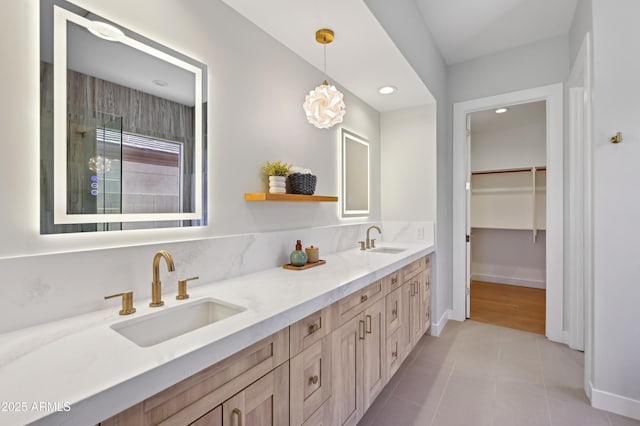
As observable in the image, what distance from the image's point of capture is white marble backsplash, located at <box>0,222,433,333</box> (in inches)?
34.3

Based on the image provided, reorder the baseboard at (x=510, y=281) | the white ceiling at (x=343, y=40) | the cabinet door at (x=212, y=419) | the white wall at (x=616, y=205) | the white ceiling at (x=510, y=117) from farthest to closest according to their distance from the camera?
1. the baseboard at (x=510, y=281)
2. the white ceiling at (x=510, y=117)
3. the white wall at (x=616, y=205)
4. the white ceiling at (x=343, y=40)
5. the cabinet door at (x=212, y=419)

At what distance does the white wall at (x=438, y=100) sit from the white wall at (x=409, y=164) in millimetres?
91

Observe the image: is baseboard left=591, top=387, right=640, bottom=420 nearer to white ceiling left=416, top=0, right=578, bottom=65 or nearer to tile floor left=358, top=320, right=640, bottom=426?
tile floor left=358, top=320, right=640, bottom=426

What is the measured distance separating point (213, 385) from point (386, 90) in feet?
8.25

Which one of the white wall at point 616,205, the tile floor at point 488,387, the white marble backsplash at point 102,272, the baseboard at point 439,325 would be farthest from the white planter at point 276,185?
the baseboard at point 439,325

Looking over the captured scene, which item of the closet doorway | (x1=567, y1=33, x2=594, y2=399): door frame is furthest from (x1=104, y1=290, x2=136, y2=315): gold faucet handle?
the closet doorway

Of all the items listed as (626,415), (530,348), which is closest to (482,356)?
(530,348)

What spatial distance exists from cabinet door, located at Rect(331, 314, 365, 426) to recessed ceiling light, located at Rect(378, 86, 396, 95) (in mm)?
1907

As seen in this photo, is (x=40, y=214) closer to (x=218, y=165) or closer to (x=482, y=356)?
(x=218, y=165)

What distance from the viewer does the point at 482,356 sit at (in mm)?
2535

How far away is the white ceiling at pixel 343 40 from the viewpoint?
60.8 inches

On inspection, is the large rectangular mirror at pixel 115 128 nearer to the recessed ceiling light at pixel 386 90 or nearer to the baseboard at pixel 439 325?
the recessed ceiling light at pixel 386 90

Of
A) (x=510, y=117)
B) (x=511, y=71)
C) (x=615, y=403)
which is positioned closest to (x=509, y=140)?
(x=510, y=117)

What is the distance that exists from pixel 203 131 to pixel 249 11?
713 millimetres
